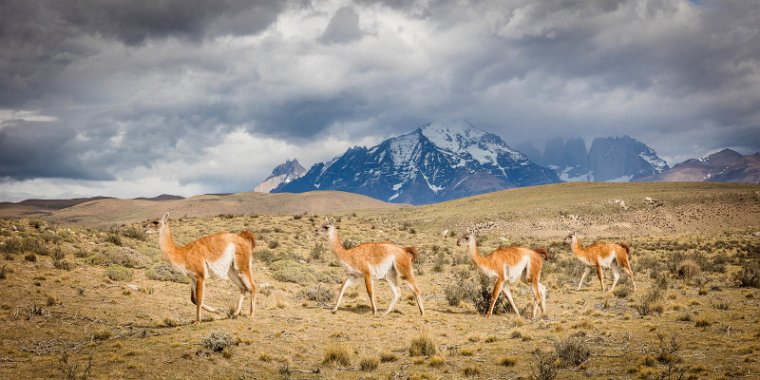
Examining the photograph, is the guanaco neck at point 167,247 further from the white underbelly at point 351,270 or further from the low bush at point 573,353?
the low bush at point 573,353

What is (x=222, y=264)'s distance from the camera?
Answer: 11.9 metres

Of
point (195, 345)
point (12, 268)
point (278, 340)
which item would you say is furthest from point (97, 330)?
point (12, 268)

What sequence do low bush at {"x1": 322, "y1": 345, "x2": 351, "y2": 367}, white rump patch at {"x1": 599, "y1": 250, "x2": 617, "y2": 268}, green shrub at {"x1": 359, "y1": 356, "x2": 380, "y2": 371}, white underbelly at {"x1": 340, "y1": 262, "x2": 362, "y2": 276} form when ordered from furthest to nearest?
white rump patch at {"x1": 599, "y1": 250, "x2": 617, "y2": 268} → white underbelly at {"x1": 340, "y1": 262, "x2": 362, "y2": 276} → low bush at {"x1": 322, "y1": 345, "x2": 351, "y2": 367} → green shrub at {"x1": 359, "y1": 356, "x2": 380, "y2": 371}

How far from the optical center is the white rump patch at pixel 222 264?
11711 mm

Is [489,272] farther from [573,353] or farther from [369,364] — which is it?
[369,364]

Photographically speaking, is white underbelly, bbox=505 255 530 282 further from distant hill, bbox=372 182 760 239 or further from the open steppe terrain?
distant hill, bbox=372 182 760 239

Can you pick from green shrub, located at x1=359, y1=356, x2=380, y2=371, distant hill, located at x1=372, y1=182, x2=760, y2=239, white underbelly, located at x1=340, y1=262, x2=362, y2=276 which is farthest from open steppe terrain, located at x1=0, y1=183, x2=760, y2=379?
distant hill, located at x1=372, y1=182, x2=760, y2=239

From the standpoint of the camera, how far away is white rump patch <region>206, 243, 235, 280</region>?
11.7 m

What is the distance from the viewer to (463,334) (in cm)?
1276

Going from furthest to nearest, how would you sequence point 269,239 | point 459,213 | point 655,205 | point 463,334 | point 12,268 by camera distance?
point 459,213 < point 655,205 < point 269,239 < point 12,268 < point 463,334

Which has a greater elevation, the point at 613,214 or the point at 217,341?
the point at 217,341

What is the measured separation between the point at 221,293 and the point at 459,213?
82.9m

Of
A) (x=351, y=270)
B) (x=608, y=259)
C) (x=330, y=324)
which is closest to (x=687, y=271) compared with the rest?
(x=608, y=259)

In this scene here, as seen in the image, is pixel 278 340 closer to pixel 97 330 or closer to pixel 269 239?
pixel 97 330
